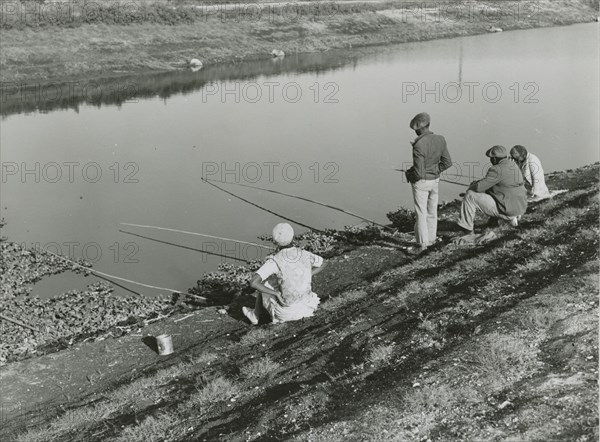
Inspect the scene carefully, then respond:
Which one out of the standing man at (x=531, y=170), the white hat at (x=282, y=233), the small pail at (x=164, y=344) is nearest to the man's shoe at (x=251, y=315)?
the small pail at (x=164, y=344)

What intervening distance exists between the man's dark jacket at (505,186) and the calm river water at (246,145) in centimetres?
618

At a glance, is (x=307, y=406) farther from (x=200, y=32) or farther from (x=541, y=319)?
(x=200, y=32)

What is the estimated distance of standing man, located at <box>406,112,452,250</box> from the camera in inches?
401

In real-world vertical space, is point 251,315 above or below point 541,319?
below

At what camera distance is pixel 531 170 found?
12961 millimetres

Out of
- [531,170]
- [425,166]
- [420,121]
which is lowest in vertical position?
[531,170]

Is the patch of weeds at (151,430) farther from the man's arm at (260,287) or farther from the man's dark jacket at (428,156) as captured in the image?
the man's dark jacket at (428,156)

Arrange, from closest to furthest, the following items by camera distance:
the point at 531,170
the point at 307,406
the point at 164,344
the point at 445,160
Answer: the point at 307,406
the point at 164,344
the point at 445,160
the point at 531,170

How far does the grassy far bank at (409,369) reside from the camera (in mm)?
5852

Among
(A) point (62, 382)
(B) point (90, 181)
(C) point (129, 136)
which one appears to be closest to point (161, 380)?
(A) point (62, 382)

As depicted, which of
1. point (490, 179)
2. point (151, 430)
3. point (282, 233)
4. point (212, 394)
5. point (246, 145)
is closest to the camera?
point (151, 430)

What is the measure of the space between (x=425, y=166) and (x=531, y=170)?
142 inches

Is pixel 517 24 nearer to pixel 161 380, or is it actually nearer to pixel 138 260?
pixel 138 260

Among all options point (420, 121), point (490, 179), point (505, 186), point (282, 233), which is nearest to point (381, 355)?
point (282, 233)
